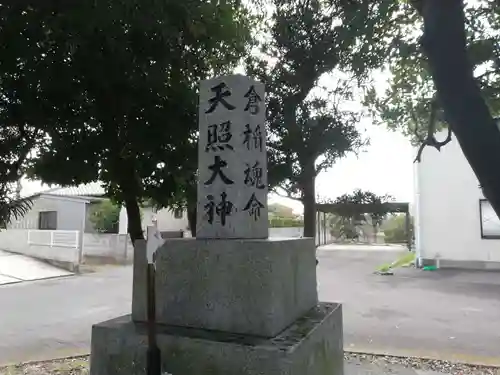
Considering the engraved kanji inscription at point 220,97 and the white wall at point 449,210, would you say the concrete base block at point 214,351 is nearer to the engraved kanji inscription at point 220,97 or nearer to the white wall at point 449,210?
the engraved kanji inscription at point 220,97

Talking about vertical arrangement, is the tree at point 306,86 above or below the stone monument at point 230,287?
above

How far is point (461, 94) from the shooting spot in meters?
2.75

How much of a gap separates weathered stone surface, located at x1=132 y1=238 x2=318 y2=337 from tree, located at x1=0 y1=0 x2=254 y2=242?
104 centimetres

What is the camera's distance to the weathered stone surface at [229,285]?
252 cm

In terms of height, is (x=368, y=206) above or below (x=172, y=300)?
above

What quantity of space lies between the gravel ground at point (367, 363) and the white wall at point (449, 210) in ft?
31.0

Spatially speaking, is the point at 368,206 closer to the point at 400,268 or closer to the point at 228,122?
the point at 228,122

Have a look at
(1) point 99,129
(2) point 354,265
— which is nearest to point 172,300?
(1) point 99,129

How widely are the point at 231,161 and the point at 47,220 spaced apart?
18.0 metres

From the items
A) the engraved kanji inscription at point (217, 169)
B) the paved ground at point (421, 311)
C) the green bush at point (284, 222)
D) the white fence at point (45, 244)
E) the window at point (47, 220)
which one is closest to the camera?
the engraved kanji inscription at point (217, 169)

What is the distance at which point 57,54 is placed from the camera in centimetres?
299

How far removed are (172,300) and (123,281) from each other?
9.68m

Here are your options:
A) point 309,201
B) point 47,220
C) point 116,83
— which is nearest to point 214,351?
point 116,83

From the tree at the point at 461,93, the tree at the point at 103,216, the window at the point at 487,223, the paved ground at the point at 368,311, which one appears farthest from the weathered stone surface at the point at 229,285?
the tree at the point at 103,216
